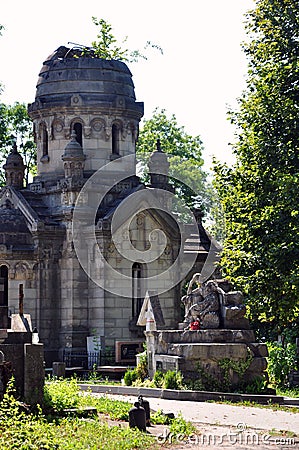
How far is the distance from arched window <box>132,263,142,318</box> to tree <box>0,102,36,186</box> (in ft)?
50.9

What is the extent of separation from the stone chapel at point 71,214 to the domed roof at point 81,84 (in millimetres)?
41

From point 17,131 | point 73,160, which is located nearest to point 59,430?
point 73,160

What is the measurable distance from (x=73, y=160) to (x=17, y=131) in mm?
16603

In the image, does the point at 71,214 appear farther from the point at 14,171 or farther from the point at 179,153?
the point at 179,153

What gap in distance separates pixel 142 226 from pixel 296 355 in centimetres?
1265

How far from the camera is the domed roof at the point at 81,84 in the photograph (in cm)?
4072

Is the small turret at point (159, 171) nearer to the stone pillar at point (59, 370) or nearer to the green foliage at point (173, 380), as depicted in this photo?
the stone pillar at point (59, 370)

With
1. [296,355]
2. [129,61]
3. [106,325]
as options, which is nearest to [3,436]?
[296,355]

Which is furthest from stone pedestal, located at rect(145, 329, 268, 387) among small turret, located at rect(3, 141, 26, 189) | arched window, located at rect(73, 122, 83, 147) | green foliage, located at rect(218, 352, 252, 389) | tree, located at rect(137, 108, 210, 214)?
tree, located at rect(137, 108, 210, 214)

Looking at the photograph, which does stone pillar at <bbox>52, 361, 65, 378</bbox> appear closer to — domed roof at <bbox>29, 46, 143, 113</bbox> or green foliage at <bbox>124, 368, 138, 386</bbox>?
green foliage at <bbox>124, 368, 138, 386</bbox>

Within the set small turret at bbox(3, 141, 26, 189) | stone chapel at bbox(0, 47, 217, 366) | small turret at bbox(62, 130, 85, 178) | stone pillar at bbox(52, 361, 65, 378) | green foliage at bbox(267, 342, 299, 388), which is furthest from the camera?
small turret at bbox(3, 141, 26, 189)

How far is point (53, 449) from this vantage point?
47.9 ft

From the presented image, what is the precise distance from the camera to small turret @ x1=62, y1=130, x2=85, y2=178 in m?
38.7

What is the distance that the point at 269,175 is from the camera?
26094mm
